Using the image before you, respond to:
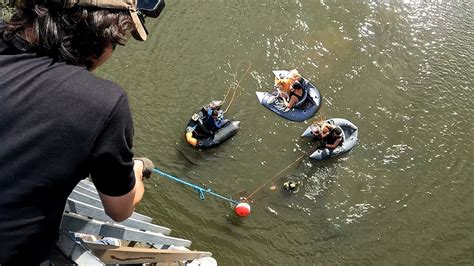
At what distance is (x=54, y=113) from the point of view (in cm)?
180

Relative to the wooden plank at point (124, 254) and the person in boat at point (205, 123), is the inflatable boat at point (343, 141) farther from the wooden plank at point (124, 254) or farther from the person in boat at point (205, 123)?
the wooden plank at point (124, 254)

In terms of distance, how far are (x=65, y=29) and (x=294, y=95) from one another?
10.0 m

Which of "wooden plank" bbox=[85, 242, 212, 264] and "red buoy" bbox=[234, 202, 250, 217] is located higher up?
"wooden plank" bbox=[85, 242, 212, 264]

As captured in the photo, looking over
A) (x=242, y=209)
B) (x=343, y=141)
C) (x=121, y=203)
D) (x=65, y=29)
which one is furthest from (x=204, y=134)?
(x=65, y=29)

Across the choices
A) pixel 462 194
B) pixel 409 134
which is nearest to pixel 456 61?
pixel 409 134

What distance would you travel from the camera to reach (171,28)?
1227cm

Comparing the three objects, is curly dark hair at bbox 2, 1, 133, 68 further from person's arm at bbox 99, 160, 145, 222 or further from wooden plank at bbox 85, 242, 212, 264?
wooden plank at bbox 85, 242, 212, 264

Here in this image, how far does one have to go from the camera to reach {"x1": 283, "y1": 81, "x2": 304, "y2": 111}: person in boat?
11656 millimetres

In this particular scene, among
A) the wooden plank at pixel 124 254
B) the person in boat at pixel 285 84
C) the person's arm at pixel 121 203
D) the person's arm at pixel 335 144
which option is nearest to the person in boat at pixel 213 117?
the person in boat at pixel 285 84

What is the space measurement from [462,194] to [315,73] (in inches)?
195

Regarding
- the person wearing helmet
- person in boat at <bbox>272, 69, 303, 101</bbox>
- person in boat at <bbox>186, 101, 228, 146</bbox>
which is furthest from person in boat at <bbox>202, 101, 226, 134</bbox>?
the person wearing helmet

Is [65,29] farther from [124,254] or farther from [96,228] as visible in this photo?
[124,254]

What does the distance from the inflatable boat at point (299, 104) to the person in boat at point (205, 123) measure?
1.67 metres

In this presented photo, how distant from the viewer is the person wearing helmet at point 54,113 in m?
1.80
